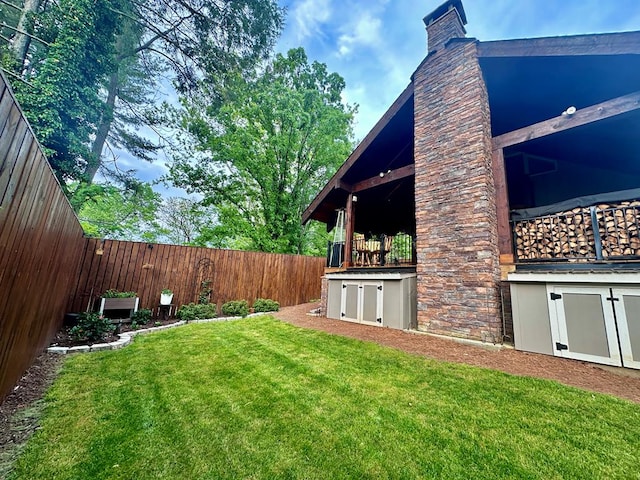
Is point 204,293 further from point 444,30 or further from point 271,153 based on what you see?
point 444,30

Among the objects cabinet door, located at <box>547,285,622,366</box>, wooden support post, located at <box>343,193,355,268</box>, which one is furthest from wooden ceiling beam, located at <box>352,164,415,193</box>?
cabinet door, located at <box>547,285,622,366</box>

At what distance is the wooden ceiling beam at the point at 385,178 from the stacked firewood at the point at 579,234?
289cm

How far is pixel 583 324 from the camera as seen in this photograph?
146 inches

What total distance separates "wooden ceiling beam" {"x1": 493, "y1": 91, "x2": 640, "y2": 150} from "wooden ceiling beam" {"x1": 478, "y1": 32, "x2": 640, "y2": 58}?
0.72 metres

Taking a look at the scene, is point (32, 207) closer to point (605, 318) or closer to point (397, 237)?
point (605, 318)

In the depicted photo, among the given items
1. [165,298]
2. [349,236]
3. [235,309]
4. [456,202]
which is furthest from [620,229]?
[165,298]

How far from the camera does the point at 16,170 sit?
1.92 m

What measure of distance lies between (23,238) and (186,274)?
6.09 metres

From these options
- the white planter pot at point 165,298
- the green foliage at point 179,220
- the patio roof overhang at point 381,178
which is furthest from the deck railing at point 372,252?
the green foliage at point 179,220

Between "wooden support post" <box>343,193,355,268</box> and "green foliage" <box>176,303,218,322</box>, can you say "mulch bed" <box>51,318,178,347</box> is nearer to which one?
"green foliage" <box>176,303,218,322</box>

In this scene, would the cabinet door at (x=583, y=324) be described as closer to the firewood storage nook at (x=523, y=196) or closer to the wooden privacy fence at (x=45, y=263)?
the firewood storage nook at (x=523, y=196)

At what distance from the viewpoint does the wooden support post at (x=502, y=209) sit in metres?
4.99

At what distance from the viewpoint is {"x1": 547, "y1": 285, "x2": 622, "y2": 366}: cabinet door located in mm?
3516

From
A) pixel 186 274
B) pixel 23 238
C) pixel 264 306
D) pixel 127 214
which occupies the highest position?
pixel 127 214
